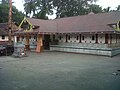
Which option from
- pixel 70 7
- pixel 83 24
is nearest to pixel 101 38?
pixel 83 24

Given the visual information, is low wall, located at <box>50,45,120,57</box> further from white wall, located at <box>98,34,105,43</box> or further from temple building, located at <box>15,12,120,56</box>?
white wall, located at <box>98,34,105,43</box>

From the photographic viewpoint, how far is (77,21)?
1103 inches

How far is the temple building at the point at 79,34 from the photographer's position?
2189cm

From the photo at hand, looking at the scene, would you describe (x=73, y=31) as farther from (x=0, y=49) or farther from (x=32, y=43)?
(x=0, y=49)

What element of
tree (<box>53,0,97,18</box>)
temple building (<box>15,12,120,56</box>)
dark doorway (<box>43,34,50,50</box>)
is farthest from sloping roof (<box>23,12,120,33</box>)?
tree (<box>53,0,97,18</box>)

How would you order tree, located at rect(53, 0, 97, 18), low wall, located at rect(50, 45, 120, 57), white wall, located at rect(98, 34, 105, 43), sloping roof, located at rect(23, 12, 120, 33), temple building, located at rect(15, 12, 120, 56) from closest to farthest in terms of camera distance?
low wall, located at rect(50, 45, 120, 57)
temple building, located at rect(15, 12, 120, 56)
white wall, located at rect(98, 34, 105, 43)
sloping roof, located at rect(23, 12, 120, 33)
tree, located at rect(53, 0, 97, 18)

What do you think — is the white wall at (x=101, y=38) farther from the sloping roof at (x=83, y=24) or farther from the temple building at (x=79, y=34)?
the sloping roof at (x=83, y=24)

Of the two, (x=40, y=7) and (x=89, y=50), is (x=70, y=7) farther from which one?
(x=89, y=50)

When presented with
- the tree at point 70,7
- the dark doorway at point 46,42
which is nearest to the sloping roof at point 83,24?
the dark doorway at point 46,42

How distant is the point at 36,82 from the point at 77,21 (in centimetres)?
2098

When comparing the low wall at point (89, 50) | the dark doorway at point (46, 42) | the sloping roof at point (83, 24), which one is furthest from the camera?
the dark doorway at point (46, 42)

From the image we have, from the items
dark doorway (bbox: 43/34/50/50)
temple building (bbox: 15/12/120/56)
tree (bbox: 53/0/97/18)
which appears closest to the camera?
temple building (bbox: 15/12/120/56)

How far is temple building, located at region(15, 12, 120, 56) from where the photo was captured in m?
21.9

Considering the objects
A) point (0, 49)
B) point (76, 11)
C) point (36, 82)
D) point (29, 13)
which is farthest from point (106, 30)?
point (29, 13)
